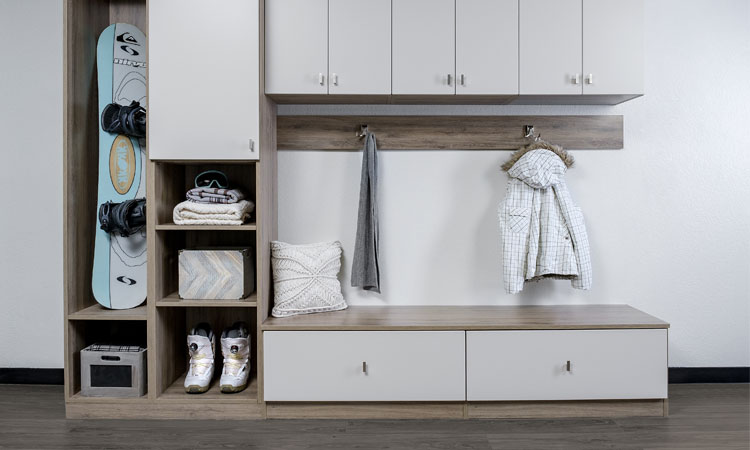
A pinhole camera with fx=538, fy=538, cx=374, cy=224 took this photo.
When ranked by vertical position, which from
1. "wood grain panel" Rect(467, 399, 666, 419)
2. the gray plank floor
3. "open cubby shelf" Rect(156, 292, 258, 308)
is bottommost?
the gray plank floor

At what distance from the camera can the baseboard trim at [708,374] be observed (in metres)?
→ 2.95

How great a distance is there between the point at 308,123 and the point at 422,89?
0.65 metres

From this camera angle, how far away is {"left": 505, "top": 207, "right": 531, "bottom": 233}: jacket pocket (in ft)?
8.68

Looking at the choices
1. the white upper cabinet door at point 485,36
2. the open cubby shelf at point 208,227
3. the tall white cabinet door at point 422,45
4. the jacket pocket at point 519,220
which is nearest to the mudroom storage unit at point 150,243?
the open cubby shelf at point 208,227

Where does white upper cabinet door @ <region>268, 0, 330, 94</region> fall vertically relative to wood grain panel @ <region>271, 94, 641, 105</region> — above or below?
above

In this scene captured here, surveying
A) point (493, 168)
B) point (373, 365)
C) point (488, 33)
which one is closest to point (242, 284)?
point (373, 365)

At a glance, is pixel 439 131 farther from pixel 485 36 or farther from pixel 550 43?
pixel 550 43

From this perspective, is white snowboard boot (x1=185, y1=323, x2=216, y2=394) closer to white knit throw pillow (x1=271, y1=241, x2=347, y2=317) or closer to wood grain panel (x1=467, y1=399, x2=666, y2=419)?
white knit throw pillow (x1=271, y1=241, x2=347, y2=317)

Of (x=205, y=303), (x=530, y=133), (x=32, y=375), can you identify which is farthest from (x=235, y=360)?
(x=530, y=133)

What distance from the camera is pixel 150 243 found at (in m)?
2.45

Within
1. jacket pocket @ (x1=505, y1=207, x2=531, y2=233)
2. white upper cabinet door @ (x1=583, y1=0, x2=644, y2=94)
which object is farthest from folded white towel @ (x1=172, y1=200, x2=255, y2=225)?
white upper cabinet door @ (x1=583, y1=0, x2=644, y2=94)

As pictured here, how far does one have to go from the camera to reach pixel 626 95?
2.60 metres

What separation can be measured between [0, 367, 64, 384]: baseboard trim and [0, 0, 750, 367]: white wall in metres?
0.06

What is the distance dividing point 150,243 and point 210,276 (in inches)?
12.0
